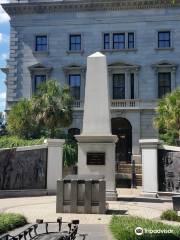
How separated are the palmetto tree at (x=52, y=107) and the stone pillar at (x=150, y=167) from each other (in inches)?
548

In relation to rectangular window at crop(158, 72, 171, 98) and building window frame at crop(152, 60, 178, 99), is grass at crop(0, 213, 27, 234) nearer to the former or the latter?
building window frame at crop(152, 60, 178, 99)

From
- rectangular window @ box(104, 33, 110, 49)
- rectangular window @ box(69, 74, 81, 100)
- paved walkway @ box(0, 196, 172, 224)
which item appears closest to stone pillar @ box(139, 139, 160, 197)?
paved walkway @ box(0, 196, 172, 224)

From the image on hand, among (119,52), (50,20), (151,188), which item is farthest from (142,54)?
(151,188)

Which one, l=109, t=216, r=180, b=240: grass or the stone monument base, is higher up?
the stone monument base

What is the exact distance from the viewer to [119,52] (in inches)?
1693

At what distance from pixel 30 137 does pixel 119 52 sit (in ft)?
44.4

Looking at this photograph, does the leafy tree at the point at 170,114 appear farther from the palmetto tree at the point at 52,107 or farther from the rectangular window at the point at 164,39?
the rectangular window at the point at 164,39

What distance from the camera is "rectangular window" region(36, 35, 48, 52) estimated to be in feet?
145

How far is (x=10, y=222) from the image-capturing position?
1134 cm

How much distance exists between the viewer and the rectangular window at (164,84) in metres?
42.1

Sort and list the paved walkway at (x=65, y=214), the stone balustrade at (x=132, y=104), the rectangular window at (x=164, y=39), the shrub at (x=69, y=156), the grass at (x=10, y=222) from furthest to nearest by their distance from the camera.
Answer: the rectangular window at (x=164, y=39)
the stone balustrade at (x=132, y=104)
the shrub at (x=69, y=156)
the paved walkway at (x=65, y=214)
the grass at (x=10, y=222)

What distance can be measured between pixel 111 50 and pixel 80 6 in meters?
5.86

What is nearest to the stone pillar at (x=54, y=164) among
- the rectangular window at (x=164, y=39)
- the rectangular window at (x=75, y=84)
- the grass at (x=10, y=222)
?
the grass at (x=10, y=222)

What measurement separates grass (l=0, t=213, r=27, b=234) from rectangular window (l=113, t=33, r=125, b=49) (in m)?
33.2
